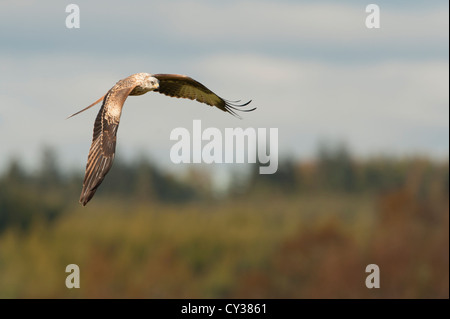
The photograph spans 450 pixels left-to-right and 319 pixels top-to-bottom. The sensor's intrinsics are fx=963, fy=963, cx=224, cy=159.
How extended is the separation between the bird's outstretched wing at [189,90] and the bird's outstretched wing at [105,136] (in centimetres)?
171

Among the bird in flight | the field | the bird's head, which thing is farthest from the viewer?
the field

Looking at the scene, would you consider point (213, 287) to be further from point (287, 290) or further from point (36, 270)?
point (36, 270)

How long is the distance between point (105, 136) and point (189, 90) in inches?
98.6

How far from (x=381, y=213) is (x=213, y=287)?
26.2 feet

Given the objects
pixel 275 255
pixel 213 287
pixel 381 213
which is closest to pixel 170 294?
pixel 213 287

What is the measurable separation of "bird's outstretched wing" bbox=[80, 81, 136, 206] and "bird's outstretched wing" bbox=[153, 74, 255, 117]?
171 centimetres

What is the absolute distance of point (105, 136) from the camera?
8375 millimetres

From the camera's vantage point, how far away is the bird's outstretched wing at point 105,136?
26.4ft

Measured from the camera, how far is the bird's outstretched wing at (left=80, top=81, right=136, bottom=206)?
804cm

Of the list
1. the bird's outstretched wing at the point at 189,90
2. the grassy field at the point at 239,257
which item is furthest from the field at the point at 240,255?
the bird's outstretched wing at the point at 189,90

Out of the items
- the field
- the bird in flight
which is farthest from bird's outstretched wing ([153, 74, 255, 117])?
the field

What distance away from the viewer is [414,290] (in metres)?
40.6

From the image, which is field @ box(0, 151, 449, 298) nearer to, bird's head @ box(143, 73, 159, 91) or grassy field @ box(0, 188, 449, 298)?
grassy field @ box(0, 188, 449, 298)

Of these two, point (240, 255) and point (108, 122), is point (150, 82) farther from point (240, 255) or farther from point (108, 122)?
point (240, 255)
